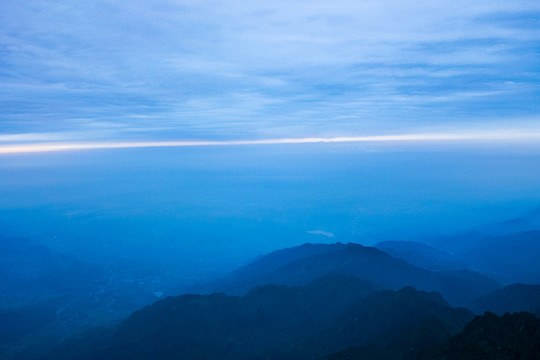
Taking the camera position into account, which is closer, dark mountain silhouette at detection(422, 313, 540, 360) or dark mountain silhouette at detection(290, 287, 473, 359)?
dark mountain silhouette at detection(422, 313, 540, 360)

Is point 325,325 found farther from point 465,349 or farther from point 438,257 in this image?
point 438,257

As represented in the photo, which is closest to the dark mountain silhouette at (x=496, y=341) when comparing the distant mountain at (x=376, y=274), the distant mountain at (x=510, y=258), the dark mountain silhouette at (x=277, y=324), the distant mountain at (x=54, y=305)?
the dark mountain silhouette at (x=277, y=324)

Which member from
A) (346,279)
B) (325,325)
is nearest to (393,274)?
(346,279)

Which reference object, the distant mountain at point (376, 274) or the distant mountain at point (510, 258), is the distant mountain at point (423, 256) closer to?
the distant mountain at point (510, 258)

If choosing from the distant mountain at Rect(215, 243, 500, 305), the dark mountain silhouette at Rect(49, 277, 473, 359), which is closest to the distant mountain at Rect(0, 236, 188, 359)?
the dark mountain silhouette at Rect(49, 277, 473, 359)

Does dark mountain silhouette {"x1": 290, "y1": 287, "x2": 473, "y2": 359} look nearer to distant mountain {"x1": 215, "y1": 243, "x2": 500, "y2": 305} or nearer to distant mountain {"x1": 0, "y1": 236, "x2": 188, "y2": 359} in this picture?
distant mountain {"x1": 215, "y1": 243, "x2": 500, "y2": 305}

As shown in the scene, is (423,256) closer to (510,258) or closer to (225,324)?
(510,258)
